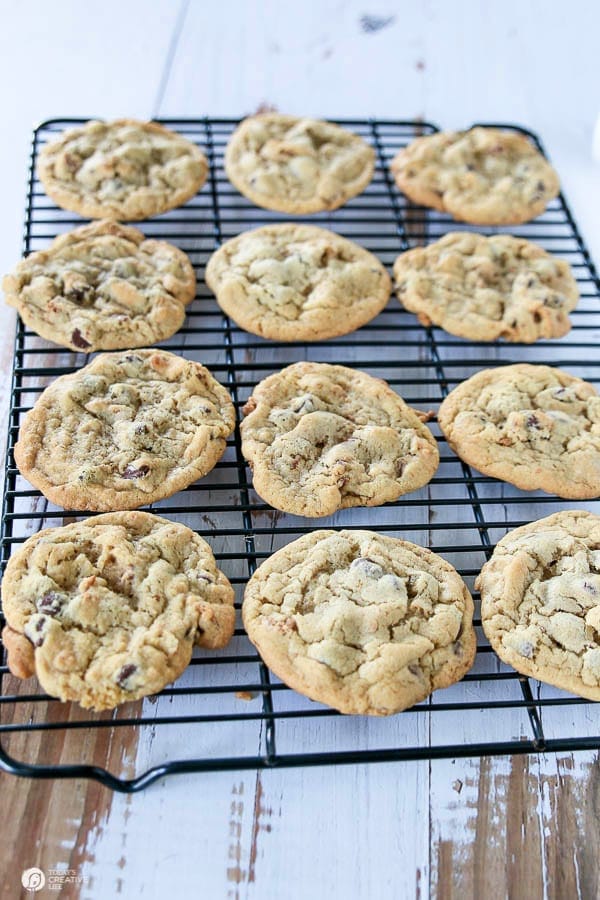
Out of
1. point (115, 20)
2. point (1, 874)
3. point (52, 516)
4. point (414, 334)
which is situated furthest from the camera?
point (115, 20)

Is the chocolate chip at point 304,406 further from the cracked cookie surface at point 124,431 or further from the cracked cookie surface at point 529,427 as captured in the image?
the cracked cookie surface at point 529,427

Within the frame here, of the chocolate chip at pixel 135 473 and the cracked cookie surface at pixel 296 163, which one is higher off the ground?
the cracked cookie surface at pixel 296 163

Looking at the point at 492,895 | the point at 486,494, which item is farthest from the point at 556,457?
the point at 492,895

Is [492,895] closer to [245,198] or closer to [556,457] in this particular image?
[556,457]

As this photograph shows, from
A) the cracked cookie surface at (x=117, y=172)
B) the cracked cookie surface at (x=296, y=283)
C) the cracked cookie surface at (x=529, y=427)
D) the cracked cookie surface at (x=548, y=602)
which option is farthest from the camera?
the cracked cookie surface at (x=117, y=172)

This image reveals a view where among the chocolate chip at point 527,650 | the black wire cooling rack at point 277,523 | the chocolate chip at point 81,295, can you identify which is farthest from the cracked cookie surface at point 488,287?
the chocolate chip at point 527,650

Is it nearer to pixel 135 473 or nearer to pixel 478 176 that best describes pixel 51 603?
pixel 135 473
